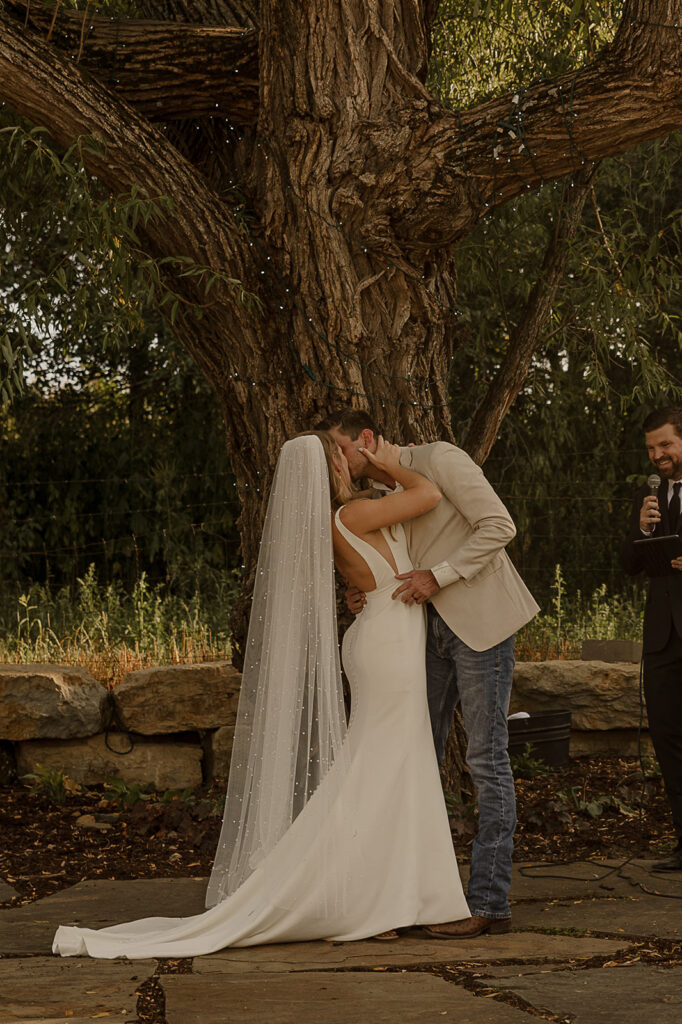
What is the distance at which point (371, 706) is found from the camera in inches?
186

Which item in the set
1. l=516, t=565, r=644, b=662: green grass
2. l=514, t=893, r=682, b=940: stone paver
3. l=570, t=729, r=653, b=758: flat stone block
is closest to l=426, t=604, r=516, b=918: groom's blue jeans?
l=514, t=893, r=682, b=940: stone paver

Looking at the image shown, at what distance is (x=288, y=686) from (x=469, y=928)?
3.66 feet

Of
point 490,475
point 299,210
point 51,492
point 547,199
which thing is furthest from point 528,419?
point 299,210

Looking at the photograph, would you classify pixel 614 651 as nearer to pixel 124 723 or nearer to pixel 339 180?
pixel 124 723

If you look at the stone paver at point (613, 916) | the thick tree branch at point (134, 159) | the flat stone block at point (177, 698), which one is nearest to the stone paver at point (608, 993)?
the stone paver at point (613, 916)

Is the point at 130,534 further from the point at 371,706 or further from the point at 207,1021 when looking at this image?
the point at 207,1021

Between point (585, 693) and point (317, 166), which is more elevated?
point (317, 166)

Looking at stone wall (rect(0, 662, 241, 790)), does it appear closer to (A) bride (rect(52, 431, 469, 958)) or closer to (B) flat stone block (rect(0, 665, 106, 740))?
(B) flat stone block (rect(0, 665, 106, 740))

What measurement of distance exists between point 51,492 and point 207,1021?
8.30m

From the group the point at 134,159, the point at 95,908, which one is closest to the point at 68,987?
the point at 95,908

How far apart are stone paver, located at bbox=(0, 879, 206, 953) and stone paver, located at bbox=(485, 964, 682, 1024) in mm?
1603

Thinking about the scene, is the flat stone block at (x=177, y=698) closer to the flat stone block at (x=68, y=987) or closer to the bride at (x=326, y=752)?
the bride at (x=326, y=752)

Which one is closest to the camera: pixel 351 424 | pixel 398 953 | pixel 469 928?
pixel 398 953

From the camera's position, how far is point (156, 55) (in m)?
5.86
